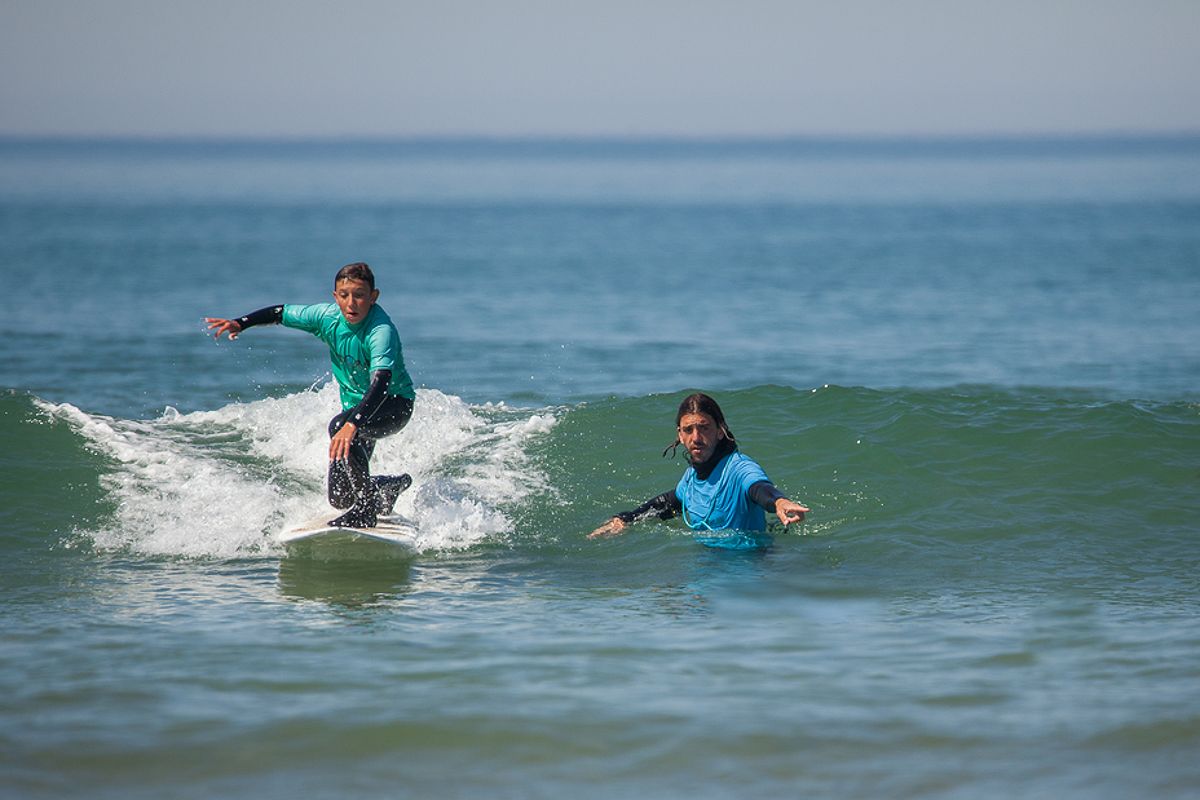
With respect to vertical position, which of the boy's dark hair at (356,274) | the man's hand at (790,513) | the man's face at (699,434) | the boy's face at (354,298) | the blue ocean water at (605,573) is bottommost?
the blue ocean water at (605,573)

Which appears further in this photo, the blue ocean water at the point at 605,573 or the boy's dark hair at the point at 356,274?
the boy's dark hair at the point at 356,274

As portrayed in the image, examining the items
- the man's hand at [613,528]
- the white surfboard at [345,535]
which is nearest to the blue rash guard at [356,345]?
the white surfboard at [345,535]

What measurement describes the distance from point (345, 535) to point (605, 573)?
1.83 meters

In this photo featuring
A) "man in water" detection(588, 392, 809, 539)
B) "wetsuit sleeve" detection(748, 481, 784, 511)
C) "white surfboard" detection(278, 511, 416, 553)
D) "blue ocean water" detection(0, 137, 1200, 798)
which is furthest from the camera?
"white surfboard" detection(278, 511, 416, 553)

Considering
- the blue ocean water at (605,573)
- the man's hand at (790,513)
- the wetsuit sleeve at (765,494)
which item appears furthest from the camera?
the wetsuit sleeve at (765,494)

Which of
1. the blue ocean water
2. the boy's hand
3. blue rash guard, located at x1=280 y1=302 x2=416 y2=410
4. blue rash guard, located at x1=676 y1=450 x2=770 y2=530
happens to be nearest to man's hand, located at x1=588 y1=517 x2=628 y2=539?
the blue ocean water

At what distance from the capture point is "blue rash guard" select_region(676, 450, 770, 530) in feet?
28.0

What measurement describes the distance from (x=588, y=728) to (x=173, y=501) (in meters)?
5.82

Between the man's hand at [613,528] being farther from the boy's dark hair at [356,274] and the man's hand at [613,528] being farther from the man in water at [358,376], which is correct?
the boy's dark hair at [356,274]

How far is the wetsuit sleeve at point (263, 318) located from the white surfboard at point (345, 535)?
56.8 inches

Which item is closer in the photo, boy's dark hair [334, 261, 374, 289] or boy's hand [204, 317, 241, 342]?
boy's dark hair [334, 261, 374, 289]

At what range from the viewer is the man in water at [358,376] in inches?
341

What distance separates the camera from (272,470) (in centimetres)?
1195

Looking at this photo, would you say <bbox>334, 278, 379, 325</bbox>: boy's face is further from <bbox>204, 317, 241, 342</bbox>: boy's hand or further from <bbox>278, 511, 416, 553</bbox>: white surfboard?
<bbox>278, 511, 416, 553</bbox>: white surfboard
